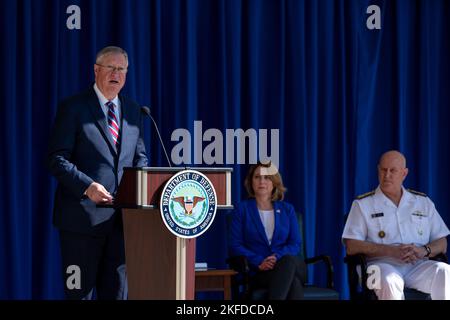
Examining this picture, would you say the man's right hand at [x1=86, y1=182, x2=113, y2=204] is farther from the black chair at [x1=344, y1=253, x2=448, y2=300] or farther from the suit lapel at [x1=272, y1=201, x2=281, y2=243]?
the black chair at [x1=344, y1=253, x2=448, y2=300]

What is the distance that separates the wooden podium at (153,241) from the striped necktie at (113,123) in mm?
600

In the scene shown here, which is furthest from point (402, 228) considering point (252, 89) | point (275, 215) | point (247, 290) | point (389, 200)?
point (252, 89)

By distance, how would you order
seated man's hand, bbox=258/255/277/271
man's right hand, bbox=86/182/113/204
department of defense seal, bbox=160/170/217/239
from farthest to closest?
seated man's hand, bbox=258/255/277/271, man's right hand, bbox=86/182/113/204, department of defense seal, bbox=160/170/217/239

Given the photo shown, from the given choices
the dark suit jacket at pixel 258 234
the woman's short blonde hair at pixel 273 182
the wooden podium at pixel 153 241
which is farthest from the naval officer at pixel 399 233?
the wooden podium at pixel 153 241

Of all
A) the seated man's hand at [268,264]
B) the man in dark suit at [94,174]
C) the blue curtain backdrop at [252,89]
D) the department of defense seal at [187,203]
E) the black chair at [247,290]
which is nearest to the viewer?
the department of defense seal at [187,203]

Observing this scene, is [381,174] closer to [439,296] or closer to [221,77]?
[439,296]

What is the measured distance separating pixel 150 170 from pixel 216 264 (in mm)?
2699

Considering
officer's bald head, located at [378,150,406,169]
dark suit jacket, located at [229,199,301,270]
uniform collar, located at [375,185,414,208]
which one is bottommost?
dark suit jacket, located at [229,199,301,270]

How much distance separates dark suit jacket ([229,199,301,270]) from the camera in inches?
205

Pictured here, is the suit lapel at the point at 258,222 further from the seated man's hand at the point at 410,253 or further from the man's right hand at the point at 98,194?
the man's right hand at the point at 98,194

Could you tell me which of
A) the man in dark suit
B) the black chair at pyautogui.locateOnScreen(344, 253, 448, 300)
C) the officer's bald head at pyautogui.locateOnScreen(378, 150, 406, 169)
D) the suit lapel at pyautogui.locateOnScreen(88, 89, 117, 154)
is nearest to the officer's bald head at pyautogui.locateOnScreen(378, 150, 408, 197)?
the officer's bald head at pyautogui.locateOnScreen(378, 150, 406, 169)

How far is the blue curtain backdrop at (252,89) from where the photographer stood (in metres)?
5.48

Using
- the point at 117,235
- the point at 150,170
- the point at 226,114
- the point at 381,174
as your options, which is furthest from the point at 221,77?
the point at 150,170

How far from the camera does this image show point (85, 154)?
3.92 meters
